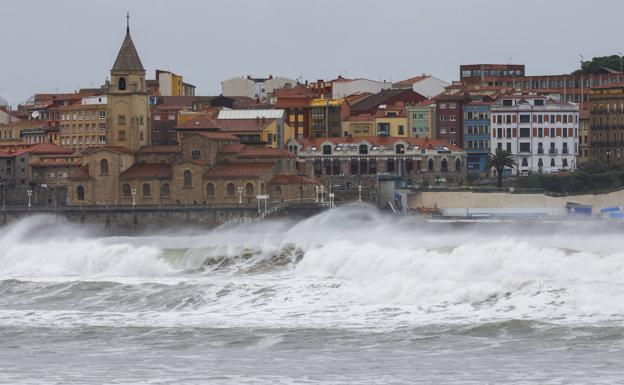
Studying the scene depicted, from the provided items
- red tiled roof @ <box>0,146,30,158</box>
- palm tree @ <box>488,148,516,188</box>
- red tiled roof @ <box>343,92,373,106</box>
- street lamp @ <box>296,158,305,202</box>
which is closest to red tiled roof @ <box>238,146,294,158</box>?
street lamp @ <box>296,158,305,202</box>

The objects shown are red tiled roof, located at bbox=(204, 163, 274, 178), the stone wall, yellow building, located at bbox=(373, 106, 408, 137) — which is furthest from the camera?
yellow building, located at bbox=(373, 106, 408, 137)

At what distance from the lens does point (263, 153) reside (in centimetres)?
10825

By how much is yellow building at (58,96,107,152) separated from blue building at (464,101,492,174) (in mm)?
25558

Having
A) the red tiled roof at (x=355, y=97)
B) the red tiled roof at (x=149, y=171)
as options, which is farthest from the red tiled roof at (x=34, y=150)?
the red tiled roof at (x=355, y=97)

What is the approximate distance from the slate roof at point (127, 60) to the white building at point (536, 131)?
2655 centimetres

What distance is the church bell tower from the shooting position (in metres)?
111

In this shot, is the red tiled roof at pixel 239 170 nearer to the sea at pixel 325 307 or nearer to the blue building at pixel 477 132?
the sea at pixel 325 307

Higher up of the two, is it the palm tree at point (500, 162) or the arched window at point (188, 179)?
the palm tree at point (500, 162)

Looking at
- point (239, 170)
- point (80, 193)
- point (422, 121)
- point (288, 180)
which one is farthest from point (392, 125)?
point (80, 193)

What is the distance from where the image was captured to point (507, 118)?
124 metres

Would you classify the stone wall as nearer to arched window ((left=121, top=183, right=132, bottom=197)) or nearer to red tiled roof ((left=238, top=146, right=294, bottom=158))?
red tiled roof ((left=238, top=146, right=294, bottom=158))

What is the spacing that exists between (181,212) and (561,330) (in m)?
49.4

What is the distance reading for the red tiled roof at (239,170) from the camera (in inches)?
4117

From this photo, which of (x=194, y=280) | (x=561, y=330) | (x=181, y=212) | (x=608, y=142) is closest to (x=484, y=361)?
(x=561, y=330)
